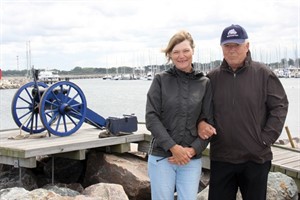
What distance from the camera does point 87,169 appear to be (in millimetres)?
8133

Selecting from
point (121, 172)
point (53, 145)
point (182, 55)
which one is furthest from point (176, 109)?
point (121, 172)

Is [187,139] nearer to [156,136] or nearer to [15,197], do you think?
[156,136]

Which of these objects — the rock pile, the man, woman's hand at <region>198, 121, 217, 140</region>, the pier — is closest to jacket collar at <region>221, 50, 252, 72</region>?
the man

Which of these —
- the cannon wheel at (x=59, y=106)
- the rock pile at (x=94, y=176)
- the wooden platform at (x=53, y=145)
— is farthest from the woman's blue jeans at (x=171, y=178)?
the cannon wheel at (x=59, y=106)

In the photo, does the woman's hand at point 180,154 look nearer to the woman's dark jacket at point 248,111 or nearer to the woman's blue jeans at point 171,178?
the woman's blue jeans at point 171,178

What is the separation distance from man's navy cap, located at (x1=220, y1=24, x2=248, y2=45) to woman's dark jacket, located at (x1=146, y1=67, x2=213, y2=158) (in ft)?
1.12

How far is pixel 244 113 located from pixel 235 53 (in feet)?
1.45

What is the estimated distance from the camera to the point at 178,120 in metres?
3.44

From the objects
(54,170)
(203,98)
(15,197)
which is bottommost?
(54,170)

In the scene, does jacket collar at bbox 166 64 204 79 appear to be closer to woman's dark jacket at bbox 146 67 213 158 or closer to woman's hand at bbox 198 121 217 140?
woman's dark jacket at bbox 146 67 213 158

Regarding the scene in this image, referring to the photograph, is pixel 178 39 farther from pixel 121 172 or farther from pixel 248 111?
pixel 121 172

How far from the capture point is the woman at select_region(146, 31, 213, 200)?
342 cm

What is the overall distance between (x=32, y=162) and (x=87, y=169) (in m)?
1.40

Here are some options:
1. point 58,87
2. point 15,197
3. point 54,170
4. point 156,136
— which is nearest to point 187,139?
point 156,136
